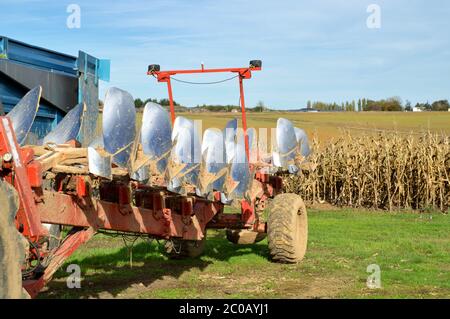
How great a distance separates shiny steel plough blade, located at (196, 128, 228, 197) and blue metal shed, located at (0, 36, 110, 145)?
1337mm

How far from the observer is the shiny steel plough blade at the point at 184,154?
638cm

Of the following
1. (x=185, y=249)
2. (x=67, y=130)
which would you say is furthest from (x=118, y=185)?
(x=185, y=249)

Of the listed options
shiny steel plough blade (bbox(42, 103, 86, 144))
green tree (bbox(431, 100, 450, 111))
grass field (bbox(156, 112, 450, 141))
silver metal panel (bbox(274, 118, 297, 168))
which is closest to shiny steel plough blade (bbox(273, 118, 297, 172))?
silver metal panel (bbox(274, 118, 297, 168))

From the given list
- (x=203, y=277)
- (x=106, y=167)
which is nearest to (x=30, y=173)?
(x=106, y=167)

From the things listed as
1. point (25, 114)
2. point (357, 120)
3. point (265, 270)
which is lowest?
point (265, 270)

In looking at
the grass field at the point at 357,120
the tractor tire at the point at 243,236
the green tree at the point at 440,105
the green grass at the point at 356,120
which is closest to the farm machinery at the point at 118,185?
the tractor tire at the point at 243,236

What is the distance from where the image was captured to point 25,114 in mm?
5578

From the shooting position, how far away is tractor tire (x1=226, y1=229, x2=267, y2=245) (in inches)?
405

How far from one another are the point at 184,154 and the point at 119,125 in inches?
60.4

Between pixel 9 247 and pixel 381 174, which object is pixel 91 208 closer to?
pixel 9 247

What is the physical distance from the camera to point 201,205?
7.88 m

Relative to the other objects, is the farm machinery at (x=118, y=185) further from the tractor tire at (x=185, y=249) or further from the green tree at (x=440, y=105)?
the green tree at (x=440, y=105)

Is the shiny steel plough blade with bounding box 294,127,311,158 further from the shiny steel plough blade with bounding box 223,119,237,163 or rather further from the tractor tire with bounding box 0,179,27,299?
the tractor tire with bounding box 0,179,27,299

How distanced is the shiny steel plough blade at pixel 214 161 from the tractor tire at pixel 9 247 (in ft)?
10.1
